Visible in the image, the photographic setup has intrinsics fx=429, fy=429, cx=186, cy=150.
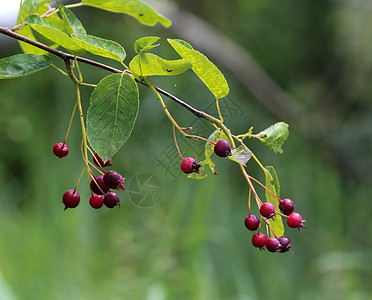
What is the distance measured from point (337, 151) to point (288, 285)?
1213 mm

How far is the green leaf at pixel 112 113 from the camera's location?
1.37 feet

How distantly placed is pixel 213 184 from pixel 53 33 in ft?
3.88

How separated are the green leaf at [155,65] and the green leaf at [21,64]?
0.11 m

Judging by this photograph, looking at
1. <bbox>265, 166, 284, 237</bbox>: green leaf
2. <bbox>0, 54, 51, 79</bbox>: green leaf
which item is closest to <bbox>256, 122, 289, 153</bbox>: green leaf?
<bbox>265, 166, 284, 237</bbox>: green leaf

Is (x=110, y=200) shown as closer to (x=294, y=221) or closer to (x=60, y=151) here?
(x=60, y=151)

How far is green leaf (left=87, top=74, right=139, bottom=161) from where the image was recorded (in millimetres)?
419

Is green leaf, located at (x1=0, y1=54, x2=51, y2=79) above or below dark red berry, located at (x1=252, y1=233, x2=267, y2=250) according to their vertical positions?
above

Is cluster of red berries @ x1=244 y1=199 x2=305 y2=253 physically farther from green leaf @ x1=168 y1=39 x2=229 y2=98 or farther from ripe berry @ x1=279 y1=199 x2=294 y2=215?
green leaf @ x1=168 y1=39 x2=229 y2=98

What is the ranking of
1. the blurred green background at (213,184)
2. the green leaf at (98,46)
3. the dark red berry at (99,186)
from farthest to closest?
the blurred green background at (213,184) → the dark red berry at (99,186) → the green leaf at (98,46)

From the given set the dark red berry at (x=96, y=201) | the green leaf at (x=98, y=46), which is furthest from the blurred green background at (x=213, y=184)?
the green leaf at (x=98, y=46)

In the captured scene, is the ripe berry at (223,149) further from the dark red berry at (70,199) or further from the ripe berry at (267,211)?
the dark red berry at (70,199)

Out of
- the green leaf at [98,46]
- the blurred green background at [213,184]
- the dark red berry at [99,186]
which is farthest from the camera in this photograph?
the blurred green background at [213,184]

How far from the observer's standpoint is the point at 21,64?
1.52 feet

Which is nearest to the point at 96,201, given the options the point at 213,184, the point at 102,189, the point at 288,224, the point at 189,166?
the point at 102,189
